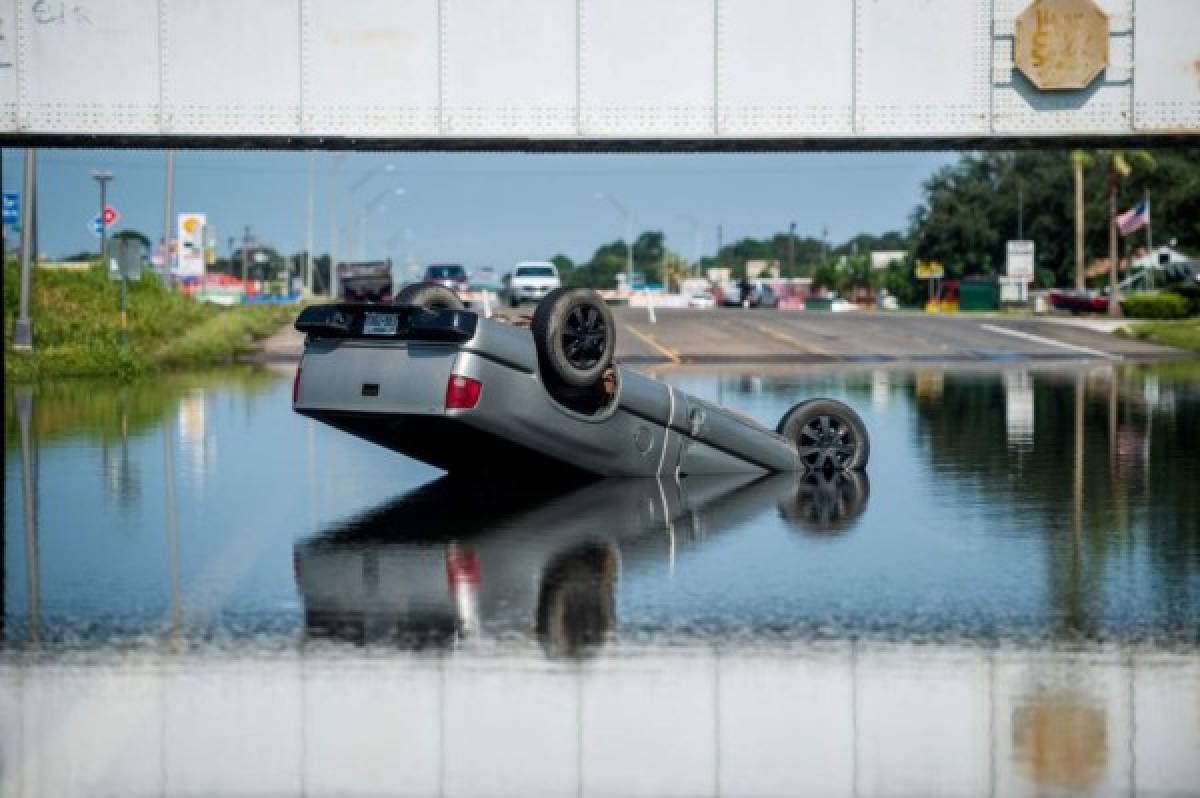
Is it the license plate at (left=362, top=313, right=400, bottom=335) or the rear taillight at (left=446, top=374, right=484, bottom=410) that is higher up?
the license plate at (left=362, top=313, right=400, bottom=335)

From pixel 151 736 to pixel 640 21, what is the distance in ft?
69.5

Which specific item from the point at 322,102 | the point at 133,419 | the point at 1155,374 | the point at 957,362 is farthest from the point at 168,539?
the point at 957,362

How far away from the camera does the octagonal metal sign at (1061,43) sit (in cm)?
2772

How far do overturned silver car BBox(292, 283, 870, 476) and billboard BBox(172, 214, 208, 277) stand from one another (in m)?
78.6

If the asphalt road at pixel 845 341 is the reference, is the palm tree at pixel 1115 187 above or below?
above

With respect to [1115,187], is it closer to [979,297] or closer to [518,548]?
[979,297]

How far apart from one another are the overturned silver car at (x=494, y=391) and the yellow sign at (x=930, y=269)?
125m

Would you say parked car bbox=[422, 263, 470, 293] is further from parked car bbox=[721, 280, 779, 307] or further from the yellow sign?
the yellow sign

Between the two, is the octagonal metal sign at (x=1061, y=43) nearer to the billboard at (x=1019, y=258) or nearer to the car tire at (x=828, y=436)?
the car tire at (x=828, y=436)

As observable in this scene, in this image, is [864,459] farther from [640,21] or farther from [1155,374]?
[1155,374]

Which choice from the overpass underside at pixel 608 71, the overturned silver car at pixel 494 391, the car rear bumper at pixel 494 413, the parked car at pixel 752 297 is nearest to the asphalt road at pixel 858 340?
the overpass underside at pixel 608 71

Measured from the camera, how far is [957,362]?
4428 cm

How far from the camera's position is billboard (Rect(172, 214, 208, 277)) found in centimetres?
9719

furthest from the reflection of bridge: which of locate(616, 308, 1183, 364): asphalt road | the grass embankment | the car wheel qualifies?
locate(616, 308, 1183, 364): asphalt road
